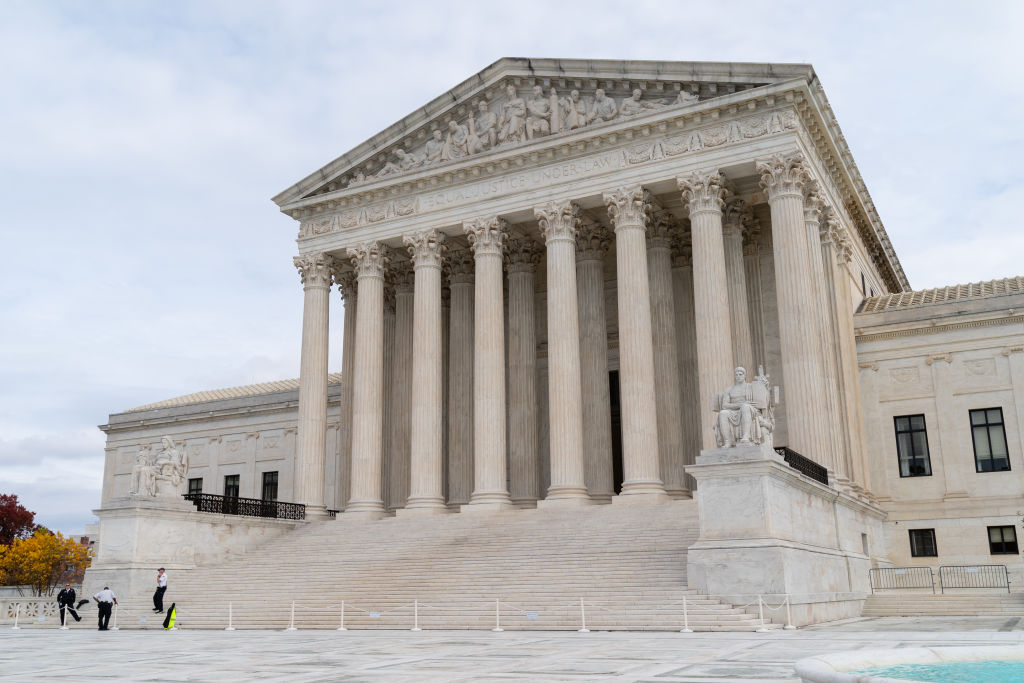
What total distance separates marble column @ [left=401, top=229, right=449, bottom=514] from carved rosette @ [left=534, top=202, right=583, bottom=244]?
5.08 m

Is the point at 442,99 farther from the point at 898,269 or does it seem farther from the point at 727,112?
the point at 898,269

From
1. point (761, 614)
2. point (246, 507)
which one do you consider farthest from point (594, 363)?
point (761, 614)

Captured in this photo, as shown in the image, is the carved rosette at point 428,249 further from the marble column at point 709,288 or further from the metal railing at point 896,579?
the metal railing at point 896,579

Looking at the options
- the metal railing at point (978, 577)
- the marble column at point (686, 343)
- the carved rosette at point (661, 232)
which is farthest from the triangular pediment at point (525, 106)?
the metal railing at point (978, 577)

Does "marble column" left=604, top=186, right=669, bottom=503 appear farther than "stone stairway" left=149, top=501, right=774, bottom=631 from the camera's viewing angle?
Yes

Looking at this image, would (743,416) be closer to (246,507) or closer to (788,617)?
(788,617)

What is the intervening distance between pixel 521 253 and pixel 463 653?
2679cm

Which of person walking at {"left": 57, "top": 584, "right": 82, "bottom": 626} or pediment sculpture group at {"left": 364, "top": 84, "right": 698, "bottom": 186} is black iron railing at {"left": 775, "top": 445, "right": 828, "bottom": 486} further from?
person walking at {"left": 57, "top": 584, "right": 82, "bottom": 626}

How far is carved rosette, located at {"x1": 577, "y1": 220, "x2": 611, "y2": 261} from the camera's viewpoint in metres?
39.4

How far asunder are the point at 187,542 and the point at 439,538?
29.6ft

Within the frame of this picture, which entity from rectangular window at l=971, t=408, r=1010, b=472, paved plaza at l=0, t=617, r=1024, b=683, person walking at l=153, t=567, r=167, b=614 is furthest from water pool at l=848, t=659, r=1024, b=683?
rectangular window at l=971, t=408, r=1010, b=472

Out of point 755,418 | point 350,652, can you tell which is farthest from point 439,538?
point 350,652

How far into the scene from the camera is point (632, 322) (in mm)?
34281

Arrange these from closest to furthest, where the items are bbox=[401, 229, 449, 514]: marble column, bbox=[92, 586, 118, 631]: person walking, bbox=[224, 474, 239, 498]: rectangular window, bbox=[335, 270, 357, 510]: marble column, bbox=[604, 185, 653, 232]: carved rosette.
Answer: bbox=[92, 586, 118, 631]: person walking → bbox=[604, 185, 653, 232]: carved rosette → bbox=[401, 229, 449, 514]: marble column → bbox=[335, 270, 357, 510]: marble column → bbox=[224, 474, 239, 498]: rectangular window
